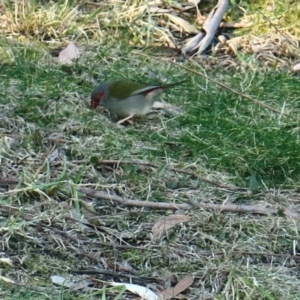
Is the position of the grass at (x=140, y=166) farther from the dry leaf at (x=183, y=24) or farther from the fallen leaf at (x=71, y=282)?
the dry leaf at (x=183, y=24)

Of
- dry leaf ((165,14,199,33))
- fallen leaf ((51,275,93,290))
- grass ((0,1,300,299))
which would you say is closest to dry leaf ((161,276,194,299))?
grass ((0,1,300,299))

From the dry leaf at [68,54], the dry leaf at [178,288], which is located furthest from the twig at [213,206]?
the dry leaf at [68,54]

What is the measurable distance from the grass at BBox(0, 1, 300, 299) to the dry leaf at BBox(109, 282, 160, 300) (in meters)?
0.06

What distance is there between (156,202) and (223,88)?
1.54 metres

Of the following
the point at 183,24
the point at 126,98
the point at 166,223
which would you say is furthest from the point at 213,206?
the point at 183,24

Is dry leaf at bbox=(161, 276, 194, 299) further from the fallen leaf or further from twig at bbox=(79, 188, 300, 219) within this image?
twig at bbox=(79, 188, 300, 219)

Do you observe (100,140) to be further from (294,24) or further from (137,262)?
(294,24)

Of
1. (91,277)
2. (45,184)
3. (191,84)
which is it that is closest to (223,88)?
(191,84)

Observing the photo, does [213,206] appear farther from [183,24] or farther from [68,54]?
[183,24]

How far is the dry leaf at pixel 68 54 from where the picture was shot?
5.80 meters

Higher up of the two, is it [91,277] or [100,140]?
[91,277]

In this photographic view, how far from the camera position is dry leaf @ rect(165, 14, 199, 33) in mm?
6559

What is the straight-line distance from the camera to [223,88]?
539 centimetres

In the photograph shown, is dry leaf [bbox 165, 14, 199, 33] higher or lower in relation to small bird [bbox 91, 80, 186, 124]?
lower
